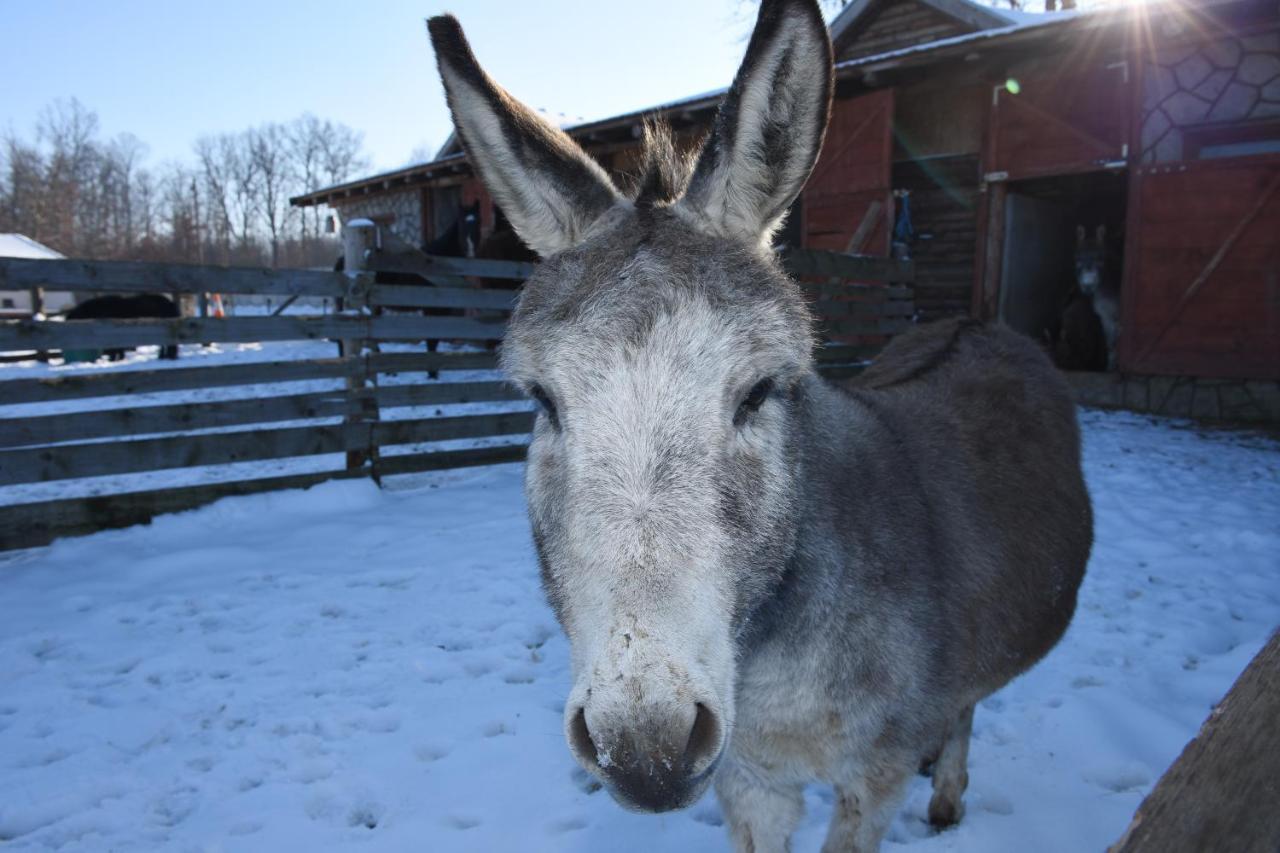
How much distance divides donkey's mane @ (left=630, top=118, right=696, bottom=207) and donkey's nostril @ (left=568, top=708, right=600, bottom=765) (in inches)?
49.5

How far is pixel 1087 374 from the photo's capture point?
10.8 meters

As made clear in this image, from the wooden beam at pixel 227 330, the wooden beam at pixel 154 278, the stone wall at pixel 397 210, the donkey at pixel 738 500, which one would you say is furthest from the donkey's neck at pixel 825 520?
the stone wall at pixel 397 210

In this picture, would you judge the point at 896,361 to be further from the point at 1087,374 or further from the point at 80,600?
the point at 1087,374

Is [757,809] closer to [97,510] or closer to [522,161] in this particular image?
[522,161]

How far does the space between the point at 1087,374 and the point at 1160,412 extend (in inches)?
44.6

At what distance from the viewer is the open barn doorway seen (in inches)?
477

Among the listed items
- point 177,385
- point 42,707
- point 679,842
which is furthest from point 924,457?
point 177,385

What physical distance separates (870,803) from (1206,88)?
11847 mm

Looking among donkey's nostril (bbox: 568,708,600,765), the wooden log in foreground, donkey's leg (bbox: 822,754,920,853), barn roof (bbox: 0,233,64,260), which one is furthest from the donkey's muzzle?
barn roof (bbox: 0,233,64,260)

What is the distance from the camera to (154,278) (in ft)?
18.2

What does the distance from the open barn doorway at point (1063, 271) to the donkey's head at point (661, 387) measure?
38.6ft

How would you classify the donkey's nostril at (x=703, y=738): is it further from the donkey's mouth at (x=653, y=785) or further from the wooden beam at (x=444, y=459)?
the wooden beam at (x=444, y=459)

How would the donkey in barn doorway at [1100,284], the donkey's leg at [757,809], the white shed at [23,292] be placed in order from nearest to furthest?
the donkey's leg at [757,809] → the donkey in barn doorway at [1100,284] → the white shed at [23,292]

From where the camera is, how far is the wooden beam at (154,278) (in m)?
5.14
